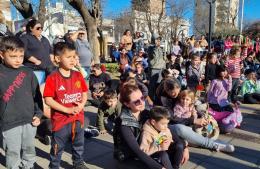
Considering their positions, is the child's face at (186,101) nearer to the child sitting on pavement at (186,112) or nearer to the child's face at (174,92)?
the child sitting on pavement at (186,112)

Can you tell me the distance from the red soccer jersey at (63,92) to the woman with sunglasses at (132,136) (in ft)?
1.66

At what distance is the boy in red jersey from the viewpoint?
10.5ft

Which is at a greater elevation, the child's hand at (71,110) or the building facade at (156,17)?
the building facade at (156,17)

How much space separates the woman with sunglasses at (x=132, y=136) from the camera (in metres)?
3.18

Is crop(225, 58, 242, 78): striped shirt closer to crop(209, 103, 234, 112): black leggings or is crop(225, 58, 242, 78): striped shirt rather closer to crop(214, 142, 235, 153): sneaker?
crop(209, 103, 234, 112): black leggings

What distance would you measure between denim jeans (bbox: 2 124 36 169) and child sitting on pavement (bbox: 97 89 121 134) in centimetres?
179

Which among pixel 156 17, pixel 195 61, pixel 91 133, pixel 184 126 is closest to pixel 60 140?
pixel 91 133

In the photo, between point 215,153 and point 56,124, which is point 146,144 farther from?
point 215,153

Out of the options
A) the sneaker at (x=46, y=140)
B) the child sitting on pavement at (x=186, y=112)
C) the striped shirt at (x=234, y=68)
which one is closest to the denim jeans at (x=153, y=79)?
the striped shirt at (x=234, y=68)

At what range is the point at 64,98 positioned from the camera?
324 centimetres

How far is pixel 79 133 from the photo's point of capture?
3.43 m

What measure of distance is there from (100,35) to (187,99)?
16.9 m

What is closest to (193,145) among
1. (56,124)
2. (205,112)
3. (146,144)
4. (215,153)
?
(215,153)

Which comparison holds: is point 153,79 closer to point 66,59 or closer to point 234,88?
point 234,88
